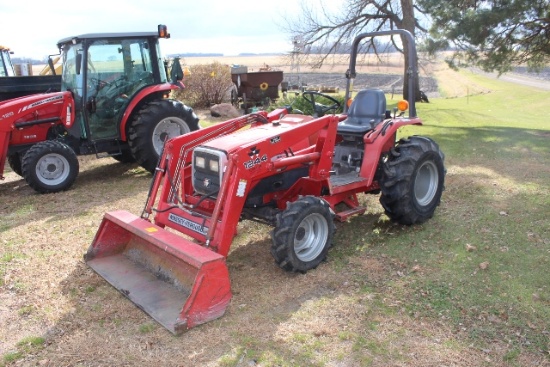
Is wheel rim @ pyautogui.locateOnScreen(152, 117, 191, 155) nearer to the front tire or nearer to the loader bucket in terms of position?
the loader bucket

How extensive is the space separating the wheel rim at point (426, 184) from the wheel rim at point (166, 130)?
4.26 m

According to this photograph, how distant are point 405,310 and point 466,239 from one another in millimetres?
1662

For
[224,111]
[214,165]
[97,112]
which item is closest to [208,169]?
[214,165]

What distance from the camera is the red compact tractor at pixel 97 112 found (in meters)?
7.41

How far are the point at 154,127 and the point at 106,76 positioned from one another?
1090 mm

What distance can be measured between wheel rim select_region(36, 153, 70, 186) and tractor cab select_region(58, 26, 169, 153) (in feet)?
1.98

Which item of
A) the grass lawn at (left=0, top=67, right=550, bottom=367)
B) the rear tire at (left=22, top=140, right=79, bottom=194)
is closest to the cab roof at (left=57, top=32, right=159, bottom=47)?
the rear tire at (left=22, top=140, right=79, bottom=194)

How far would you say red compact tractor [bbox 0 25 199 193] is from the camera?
7.41 m

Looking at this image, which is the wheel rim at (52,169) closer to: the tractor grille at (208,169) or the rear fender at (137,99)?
the rear fender at (137,99)

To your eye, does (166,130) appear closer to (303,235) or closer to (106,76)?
(106,76)

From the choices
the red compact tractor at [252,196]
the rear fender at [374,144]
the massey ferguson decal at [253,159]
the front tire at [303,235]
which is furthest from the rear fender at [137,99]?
the front tire at [303,235]

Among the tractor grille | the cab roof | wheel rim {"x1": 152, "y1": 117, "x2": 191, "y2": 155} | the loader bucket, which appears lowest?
the loader bucket

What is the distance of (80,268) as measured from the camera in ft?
15.1

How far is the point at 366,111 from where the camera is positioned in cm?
568
